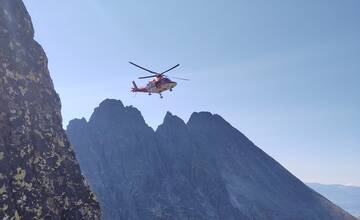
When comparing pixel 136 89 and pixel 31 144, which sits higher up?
pixel 136 89

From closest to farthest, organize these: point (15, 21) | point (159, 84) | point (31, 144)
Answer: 1. point (31, 144)
2. point (15, 21)
3. point (159, 84)

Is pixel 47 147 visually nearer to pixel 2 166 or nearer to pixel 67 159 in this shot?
pixel 67 159

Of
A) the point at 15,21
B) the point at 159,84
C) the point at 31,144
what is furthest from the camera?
the point at 159,84

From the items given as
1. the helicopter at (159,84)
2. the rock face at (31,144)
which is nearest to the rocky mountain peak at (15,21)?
the rock face at (31,144)

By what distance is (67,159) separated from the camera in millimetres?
21422

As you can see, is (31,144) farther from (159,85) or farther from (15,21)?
(159,85)

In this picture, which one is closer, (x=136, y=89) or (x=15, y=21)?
(x=15, y=21)

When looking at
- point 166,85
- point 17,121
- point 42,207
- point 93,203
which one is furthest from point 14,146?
point 166,85

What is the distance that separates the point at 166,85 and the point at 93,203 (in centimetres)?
5129

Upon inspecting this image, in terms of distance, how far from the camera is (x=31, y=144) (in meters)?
19.9

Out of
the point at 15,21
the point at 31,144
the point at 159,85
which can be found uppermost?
the point at 159,85

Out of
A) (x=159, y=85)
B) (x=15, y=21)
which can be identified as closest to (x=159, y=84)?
(x=159, y=85)

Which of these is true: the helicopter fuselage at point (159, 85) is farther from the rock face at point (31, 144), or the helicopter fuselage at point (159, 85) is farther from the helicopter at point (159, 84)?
the rock face at point (31, 144)

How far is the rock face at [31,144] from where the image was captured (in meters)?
18.2
